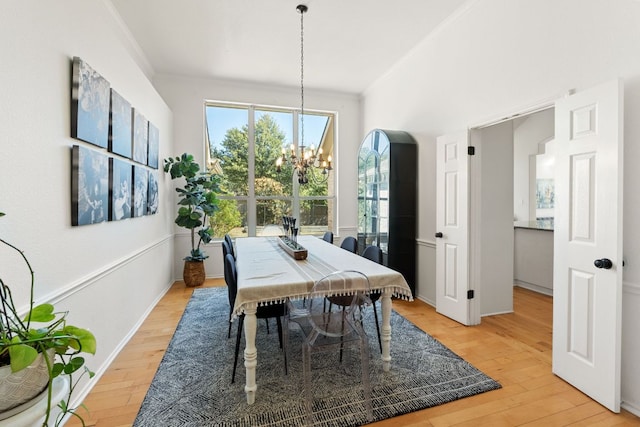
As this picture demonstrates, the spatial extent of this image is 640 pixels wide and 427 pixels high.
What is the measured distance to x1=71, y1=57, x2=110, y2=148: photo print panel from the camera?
193cm

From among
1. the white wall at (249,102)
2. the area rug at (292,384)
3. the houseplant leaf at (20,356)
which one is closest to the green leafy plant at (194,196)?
the white wall at (249,102)

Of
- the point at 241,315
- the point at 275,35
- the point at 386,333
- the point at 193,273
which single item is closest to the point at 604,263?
the point at 386,333

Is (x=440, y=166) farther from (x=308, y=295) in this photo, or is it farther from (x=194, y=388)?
(x=194, y=388)

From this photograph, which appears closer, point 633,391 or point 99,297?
point 633,391

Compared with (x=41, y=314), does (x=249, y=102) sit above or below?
above

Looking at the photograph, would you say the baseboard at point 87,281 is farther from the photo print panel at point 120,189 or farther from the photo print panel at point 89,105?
the photo print panel at point 89,105

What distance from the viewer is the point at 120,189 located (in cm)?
263

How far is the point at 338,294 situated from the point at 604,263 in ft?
5.55

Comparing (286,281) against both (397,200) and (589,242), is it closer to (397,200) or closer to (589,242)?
(589,242)

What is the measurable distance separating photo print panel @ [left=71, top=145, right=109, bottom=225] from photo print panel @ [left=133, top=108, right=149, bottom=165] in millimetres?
718

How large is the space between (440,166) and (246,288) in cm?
267

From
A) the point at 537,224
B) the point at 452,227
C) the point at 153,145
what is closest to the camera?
the point at 452,227

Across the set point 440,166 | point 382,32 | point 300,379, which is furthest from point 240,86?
point 300,379

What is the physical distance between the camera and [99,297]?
88.4 inches
